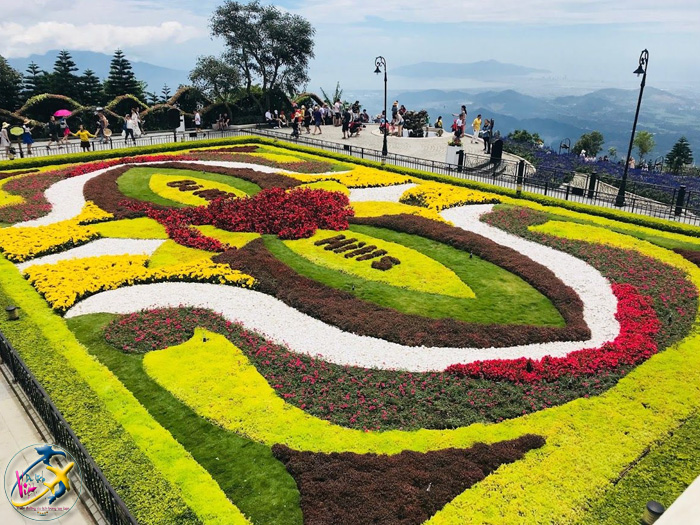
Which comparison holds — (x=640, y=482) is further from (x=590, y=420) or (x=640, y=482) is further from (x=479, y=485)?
(x=479, y=485)

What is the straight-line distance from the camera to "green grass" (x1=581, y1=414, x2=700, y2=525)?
27.1ft

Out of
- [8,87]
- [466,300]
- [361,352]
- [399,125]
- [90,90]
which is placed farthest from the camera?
[90,90]

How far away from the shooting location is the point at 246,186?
26266mm

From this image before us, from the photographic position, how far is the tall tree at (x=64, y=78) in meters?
45.5

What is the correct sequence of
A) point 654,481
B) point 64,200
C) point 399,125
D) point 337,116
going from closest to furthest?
point 654,481, point 64,200, point 399,125, point 337,116

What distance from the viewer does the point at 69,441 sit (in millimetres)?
9180

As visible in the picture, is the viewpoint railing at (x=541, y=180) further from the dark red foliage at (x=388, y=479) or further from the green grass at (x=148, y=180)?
the dark red foliage at (x=388, y=479)

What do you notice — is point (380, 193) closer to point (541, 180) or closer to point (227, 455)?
point (541, 180)

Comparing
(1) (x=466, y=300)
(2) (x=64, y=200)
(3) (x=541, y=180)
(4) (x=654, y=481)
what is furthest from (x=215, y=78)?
(4) (x=654, y=481)

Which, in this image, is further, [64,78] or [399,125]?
[64,78]

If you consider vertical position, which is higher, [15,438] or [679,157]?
[679,157]

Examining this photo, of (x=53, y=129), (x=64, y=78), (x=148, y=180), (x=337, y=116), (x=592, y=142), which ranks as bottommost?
(x=592, y=142)

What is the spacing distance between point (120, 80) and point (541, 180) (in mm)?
36615

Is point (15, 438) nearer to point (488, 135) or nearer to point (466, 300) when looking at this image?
point (466, 300)
